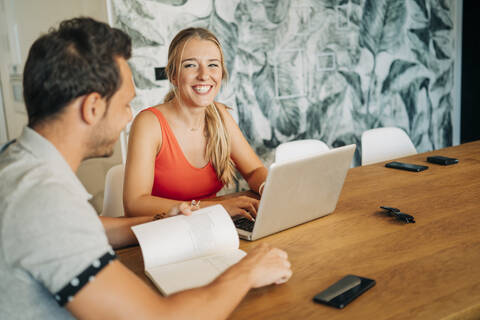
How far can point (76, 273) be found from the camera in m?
0.74

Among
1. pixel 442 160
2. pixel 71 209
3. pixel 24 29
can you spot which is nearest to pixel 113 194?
pixel 71 209

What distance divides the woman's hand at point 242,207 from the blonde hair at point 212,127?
0.49m

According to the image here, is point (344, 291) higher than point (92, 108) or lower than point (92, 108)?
lower

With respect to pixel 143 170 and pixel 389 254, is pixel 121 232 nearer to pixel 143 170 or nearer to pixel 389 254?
pixel 143 170

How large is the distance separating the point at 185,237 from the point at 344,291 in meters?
0.42

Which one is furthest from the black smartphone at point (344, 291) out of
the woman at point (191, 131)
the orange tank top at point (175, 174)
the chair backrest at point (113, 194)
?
the chair backrest at point (113, 194)

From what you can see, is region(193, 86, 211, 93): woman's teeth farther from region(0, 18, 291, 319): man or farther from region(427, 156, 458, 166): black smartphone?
region(427, 156, 458, 166): black smartphone

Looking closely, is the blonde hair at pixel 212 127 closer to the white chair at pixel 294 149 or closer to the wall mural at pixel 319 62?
the white chair at pixel 294 149

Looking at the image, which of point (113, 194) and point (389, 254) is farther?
point (113, 194)

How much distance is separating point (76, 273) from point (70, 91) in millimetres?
336

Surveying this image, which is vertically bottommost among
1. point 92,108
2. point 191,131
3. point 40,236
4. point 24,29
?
point 191,131

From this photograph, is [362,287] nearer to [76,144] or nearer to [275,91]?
[76,144]

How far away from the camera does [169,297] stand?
0.87 m

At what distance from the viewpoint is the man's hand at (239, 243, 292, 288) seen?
0.98 m
